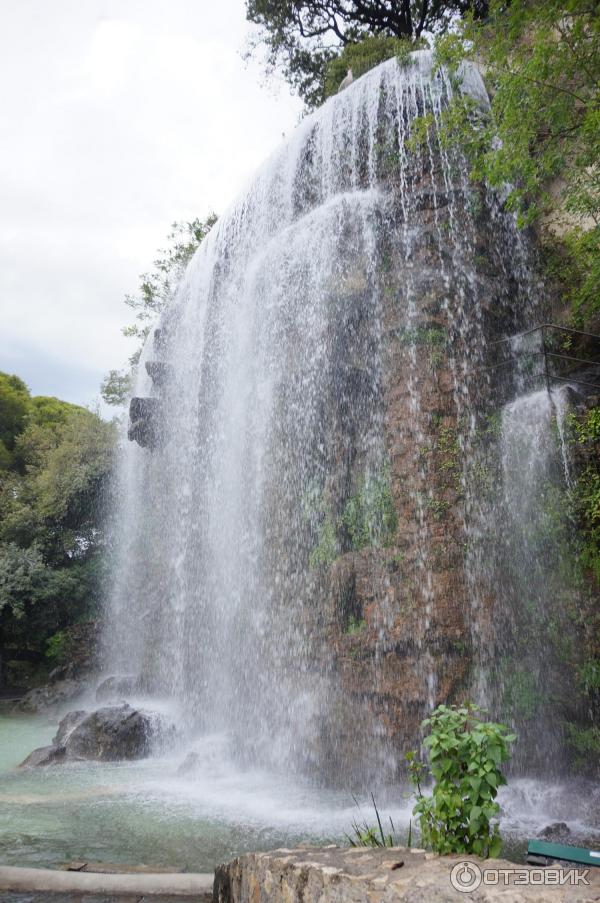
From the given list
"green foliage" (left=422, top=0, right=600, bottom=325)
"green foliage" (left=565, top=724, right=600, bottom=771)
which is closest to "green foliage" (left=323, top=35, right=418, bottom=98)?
"green foliage" (left=422, top=0, right=600, bottom=325)

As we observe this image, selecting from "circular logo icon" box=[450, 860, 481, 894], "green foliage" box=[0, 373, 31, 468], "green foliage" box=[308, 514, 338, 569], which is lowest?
"circular logo icon" box=[450, 860, 481, 894]

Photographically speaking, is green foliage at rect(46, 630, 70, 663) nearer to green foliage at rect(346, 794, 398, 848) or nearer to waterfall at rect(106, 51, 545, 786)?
waterfall at rect(106, 51, 545, 786)

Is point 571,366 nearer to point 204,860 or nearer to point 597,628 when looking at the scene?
point 597,628

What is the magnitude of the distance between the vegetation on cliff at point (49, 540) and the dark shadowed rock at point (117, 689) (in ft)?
10.9

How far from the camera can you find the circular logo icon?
2339 millimetres

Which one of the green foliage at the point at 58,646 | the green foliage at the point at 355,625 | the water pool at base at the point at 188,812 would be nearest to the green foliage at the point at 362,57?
the green foliage at the point at 355,625

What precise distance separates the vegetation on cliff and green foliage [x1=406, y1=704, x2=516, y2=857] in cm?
1675

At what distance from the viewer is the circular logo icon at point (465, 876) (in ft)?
7.67

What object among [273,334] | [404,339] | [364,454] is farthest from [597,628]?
[273,334]

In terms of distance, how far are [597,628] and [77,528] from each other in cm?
1656

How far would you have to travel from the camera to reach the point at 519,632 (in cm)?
849

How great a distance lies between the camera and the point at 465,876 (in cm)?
245

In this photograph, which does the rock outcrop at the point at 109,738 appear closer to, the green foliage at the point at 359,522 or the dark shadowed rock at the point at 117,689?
the green foliage at the point at 359,522

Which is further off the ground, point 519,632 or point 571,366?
point 571,366
